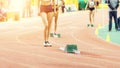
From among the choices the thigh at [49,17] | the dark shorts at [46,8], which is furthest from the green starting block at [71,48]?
the dark shorts at [46,8]

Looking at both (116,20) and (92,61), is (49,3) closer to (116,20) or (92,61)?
(92,61)

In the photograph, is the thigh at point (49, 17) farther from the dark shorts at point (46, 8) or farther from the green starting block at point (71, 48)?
the green starting block at point (71, 48)

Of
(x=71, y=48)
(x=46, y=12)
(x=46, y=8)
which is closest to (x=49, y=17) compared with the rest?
(x=46, y=12)

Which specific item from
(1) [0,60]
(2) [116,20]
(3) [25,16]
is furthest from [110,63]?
(3) [25,16]

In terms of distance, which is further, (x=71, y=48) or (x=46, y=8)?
(x=46, y=8)

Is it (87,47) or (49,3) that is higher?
(49,3)

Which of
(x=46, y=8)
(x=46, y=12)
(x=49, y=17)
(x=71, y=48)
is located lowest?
(x=71, y=48)

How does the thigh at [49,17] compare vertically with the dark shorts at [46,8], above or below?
below

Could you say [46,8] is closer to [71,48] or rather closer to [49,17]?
[49,17]

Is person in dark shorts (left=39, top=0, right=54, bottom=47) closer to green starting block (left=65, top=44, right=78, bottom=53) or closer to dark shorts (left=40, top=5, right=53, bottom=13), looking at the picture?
dark shorts (left=40, top=5, right=53, bottom=13)

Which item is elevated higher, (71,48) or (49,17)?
(49,17)

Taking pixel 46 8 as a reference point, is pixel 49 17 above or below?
below

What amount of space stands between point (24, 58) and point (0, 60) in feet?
2.33

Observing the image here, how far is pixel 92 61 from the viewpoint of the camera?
12320mm
